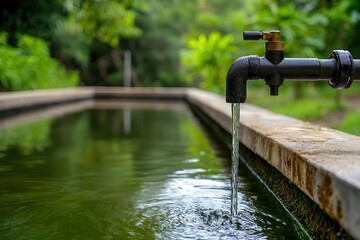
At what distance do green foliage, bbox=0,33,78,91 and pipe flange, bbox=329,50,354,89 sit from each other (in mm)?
7876

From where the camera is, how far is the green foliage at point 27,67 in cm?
1104

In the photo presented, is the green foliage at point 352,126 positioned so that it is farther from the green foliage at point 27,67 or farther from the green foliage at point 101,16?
the green foliage at point 27,67

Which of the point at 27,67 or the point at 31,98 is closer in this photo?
the point at 31,98

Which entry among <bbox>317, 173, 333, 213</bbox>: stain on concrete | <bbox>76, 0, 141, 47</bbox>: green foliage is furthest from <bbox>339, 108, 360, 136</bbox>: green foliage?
<bbox>76, 0, 141, 47</bbox>: green foliage

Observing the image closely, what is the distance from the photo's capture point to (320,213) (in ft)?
7.10

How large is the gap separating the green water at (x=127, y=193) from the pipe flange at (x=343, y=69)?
655mm

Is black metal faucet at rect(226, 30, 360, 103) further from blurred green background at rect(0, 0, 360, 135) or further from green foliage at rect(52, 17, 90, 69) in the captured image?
green foliage at rect(52, 17, 90, 69)

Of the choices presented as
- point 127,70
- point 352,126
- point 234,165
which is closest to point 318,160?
point 234,165

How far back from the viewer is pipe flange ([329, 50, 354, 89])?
241cm

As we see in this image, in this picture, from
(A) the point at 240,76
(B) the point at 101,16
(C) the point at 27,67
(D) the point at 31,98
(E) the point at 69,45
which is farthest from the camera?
(E) the point at 69,45

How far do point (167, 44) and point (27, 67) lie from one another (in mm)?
10620

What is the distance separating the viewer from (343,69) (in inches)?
95.0

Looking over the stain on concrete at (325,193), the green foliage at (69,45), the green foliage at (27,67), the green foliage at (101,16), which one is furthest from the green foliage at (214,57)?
the stain on concrete at (325,193)

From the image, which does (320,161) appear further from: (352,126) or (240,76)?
(352,126)
